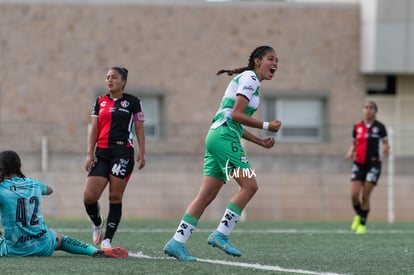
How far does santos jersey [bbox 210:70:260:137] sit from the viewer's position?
941 centimetres

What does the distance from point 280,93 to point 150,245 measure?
16.3m

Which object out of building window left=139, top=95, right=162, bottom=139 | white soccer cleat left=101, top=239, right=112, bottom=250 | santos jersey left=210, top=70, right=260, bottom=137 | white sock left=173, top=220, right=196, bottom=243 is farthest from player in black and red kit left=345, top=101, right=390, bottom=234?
building window left=139, top=95, right=162, bottom=139

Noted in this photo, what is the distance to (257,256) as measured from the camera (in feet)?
34.1

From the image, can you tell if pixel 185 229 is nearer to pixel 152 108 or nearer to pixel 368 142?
pixel 368 142

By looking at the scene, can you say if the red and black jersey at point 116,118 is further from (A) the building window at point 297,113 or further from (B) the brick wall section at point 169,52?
(A) the building window at point 297,113

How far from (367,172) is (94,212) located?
6.18 meters

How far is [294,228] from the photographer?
16125mm

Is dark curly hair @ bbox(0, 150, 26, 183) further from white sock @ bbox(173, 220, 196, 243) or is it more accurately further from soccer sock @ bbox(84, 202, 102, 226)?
soccer sock @ bbox(84, 202, 102, 226)

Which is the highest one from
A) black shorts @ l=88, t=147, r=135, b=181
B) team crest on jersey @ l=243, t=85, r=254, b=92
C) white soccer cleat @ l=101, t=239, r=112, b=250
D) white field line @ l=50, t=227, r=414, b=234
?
team crest on jersey @ l=243, t=85, r=254, b=92

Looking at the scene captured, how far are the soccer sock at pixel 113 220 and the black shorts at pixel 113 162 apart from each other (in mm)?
309

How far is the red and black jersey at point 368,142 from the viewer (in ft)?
53.3

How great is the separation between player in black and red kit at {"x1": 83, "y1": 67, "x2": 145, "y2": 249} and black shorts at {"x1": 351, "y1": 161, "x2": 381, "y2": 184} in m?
6.06

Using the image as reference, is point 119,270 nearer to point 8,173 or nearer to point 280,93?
point 8,173

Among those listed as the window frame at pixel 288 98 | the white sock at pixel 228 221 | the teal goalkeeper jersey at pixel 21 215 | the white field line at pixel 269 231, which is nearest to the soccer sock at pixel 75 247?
A: the teal goalkeeper jersey at pixel 21 215
